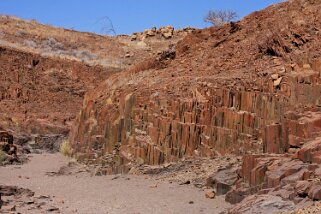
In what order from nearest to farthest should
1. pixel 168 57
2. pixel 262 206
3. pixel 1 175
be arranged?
pixel 262 206, pixel 1 175, pixel 168 57

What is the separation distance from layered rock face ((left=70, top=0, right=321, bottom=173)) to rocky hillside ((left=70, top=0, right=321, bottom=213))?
47mm

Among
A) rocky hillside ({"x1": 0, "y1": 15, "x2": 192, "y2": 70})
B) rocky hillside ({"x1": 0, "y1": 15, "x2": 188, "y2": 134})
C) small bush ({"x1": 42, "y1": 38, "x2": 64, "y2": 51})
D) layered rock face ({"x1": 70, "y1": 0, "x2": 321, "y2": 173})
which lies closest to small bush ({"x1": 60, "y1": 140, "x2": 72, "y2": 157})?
layered rock face ({"x1": 70, "y1": 0, "x2": 321, "y2": 173})

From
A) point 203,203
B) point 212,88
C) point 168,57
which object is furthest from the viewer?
point 168,57

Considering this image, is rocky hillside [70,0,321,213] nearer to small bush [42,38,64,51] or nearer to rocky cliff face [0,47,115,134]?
rocky cliff face [0,47,115,134]

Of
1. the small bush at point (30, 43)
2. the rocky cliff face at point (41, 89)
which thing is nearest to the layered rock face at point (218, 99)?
the rocky cliff face at point (41, 89)

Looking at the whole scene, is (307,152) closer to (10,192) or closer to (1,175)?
(10,192)

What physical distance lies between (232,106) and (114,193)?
5366 mm

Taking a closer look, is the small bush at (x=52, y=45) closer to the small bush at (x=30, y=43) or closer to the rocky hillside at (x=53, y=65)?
the rocky hillside at (x=53, y=65)

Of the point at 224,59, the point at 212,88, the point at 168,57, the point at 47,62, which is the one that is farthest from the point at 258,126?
the point at 47,62

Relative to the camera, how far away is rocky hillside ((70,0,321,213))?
15695 mm

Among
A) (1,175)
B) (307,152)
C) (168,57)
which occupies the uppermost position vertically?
(168,57)

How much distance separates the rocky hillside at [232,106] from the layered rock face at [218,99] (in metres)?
0.05

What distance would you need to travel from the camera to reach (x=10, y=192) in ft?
64.1

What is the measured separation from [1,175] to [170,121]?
798 centimetres
